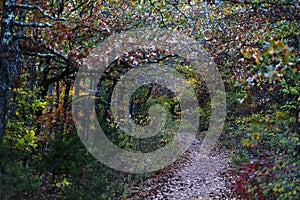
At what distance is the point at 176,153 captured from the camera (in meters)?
16.0

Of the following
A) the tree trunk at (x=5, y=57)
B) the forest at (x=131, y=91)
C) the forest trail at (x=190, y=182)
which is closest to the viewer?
the forest at (x=131, y=91)

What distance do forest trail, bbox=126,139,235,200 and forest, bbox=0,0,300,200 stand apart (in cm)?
6

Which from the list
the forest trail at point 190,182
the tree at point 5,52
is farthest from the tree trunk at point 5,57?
the forest trail at point 190,182

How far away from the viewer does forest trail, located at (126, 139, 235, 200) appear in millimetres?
9562

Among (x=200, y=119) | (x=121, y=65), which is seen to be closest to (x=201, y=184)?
(x=121, y=65)

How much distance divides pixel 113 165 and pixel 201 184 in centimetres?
372

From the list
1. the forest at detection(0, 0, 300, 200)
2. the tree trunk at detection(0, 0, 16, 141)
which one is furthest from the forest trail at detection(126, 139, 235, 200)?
the tree trunk at detection(0, 0, 16, 141)

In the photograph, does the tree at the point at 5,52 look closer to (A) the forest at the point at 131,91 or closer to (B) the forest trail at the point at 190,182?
(A) the forest at the point at 131,91

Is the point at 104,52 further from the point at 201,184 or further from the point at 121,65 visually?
the point at 201,184

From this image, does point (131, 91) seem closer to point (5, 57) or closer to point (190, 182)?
point (190, 182)

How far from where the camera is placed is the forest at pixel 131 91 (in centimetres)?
508

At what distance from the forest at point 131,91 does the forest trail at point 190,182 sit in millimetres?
58

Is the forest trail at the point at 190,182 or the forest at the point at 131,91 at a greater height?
the forest at the point at 131,91

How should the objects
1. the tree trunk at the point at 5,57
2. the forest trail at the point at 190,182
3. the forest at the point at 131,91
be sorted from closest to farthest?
the forest at the point at 131,91 < the tree trunk at the point at 5,57 < the forest trail at the point at 190,182
